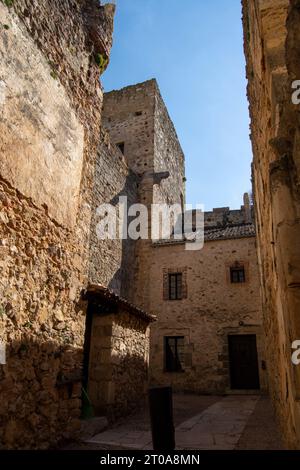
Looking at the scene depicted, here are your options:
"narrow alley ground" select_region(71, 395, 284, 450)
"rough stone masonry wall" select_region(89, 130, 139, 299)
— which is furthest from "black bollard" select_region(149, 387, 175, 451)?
"rough stone masonry wall" select_region(89, 130, 139, 299)

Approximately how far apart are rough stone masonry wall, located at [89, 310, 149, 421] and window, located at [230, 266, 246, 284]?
6.87 metres

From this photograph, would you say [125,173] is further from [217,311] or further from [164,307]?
[217,311]

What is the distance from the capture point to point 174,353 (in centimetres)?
1390

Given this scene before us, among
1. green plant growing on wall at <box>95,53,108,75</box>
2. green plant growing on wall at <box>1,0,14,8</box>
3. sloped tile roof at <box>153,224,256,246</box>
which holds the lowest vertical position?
green plant growing on wall at <box>1,0,14,8</box>

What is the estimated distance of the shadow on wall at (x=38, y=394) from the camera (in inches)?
A: 143


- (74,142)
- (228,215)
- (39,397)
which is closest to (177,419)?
(39,397)

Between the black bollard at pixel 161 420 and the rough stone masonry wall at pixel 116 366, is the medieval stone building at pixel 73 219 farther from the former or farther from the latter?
the black bollard at pixel 161 420

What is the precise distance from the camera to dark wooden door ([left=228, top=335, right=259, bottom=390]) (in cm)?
1288

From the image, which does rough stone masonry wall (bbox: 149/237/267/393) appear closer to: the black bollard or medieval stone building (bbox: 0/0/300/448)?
medieval stone building (bbox: 0/0/300/448)

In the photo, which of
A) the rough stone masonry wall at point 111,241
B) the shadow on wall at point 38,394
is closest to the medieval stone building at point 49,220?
the shadow on wall at point 38,394

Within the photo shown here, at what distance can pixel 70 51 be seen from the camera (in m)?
5.61

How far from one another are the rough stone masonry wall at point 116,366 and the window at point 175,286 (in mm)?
6451

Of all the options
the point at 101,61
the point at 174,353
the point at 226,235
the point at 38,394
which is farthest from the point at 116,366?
the point at 226,235
